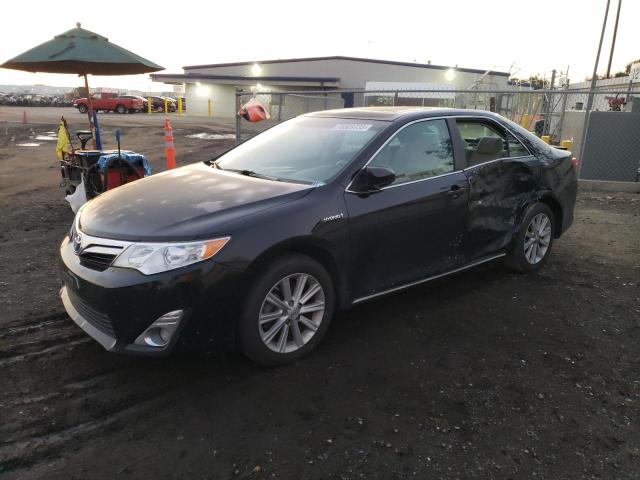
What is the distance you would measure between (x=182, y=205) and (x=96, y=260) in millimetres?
617

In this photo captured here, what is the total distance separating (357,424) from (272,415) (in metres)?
0.48

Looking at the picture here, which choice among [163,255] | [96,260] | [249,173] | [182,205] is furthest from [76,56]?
[163,255]

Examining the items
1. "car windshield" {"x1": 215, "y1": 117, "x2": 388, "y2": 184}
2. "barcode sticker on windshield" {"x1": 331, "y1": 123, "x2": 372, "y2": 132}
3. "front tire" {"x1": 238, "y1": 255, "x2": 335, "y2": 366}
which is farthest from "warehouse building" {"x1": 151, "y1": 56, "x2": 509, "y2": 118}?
"front tire" {"x1": 238, "y1": 255, "x2": 335, "y2": 366}

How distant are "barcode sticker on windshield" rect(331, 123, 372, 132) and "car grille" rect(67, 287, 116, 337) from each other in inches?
91.9

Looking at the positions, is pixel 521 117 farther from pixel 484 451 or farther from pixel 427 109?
pixel 484 451

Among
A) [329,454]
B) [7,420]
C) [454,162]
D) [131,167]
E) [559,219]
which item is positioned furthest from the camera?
[131,167]

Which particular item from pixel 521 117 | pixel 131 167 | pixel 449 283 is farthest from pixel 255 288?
pixel 521 117

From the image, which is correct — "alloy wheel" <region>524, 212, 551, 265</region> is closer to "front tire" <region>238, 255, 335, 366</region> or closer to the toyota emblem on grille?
"front tire" <region>238, 255, 335, 366</region>

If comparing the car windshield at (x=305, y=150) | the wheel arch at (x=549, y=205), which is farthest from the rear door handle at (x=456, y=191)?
the wheel arch at (x=549, y=205)

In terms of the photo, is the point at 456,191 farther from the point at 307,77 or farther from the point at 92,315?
the point at 307,77

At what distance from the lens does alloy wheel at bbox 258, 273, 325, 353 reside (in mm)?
3180

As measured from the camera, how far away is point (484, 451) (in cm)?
259

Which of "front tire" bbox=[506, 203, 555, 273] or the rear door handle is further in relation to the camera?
"front tire" bbox=[506, 203, 555, 273]

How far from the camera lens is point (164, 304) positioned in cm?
281
